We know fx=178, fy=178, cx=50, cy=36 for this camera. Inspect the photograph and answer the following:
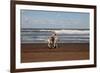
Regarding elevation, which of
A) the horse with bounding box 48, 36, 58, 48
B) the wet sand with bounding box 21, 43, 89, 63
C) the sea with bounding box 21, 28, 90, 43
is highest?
the sea with bounding box 21, 28, 90, 43

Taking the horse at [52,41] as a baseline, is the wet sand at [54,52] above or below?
below

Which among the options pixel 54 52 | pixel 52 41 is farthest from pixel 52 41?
pixel 54 52

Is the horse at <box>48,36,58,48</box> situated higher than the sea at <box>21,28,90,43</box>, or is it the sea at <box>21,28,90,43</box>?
the sea at <box>21,28,90,43</box>

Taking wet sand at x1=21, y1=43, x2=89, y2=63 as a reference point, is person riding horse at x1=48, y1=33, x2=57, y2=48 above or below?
above

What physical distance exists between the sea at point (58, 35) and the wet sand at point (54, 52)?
0.04 m

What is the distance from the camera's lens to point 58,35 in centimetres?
173

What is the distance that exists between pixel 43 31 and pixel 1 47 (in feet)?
1.35

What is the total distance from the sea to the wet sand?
0.04m

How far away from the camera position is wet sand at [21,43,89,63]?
1.64 meters

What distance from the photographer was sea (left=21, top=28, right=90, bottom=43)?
1641 mm

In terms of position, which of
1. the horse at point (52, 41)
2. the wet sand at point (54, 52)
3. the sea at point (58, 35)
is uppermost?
A: the sea at point (58, 35)

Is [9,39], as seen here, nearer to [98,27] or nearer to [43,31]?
[43,31]

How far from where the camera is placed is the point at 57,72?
1724 millimetres

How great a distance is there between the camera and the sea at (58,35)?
1641 mm
